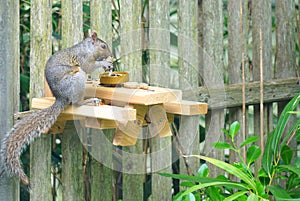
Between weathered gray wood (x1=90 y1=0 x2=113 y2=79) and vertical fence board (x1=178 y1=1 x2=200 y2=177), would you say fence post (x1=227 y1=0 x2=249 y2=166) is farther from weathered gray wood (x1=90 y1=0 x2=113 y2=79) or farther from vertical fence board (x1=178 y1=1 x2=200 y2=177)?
weathered gray wood (x1=90 y1=0 x2=113 y2=79)

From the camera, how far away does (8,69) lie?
2227 millimetres

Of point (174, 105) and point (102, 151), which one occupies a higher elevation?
point (174, 105)

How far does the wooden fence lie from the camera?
7.47 ft

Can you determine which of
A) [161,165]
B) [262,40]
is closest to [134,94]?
[161,165]

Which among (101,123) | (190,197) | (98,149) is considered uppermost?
(101,123)

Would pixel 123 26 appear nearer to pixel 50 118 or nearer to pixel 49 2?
pixel 49 2

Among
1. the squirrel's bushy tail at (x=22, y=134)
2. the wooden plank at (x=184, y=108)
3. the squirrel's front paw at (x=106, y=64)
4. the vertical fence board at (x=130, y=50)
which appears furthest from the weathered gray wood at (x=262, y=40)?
the squirrel's bushy tail at (x=22, y=134)

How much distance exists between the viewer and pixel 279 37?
302 cm

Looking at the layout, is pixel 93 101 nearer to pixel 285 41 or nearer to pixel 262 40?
pixel 262 40

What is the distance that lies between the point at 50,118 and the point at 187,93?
2.18 ft

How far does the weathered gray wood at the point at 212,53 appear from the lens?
2721 millimetres

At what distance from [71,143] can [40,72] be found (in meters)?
0.31

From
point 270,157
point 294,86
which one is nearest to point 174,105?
point 270,157

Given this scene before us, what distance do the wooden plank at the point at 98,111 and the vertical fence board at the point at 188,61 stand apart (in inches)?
24.1
